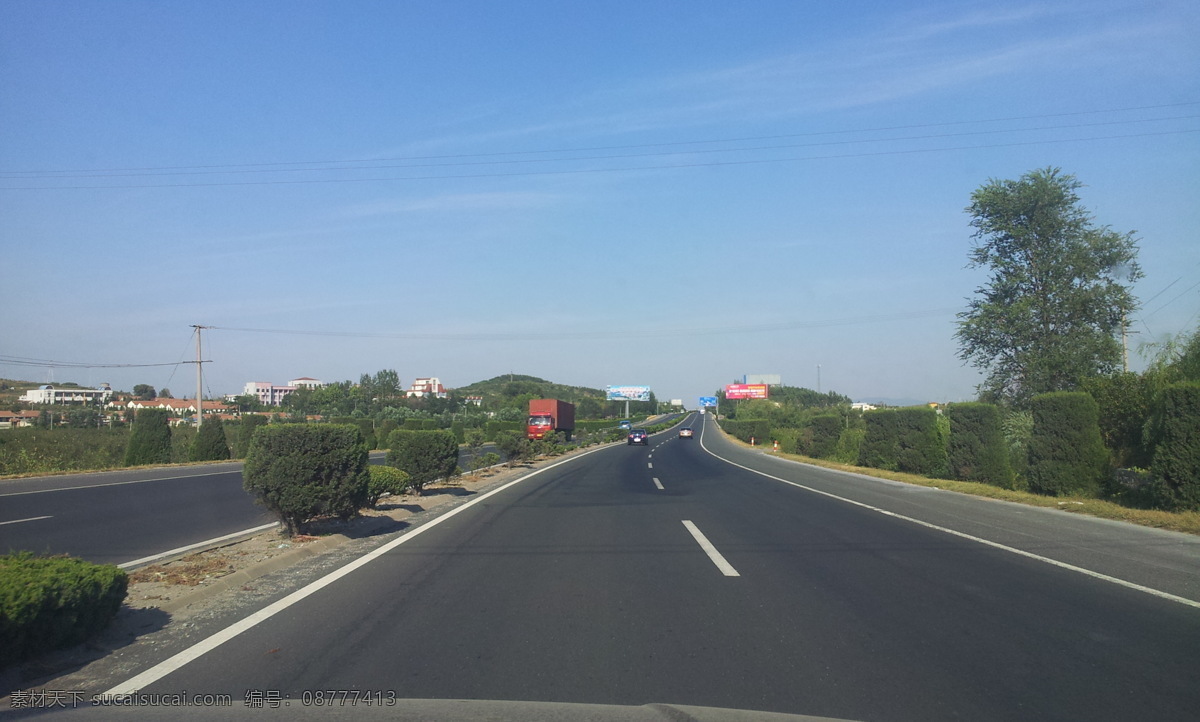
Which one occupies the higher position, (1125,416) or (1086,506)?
(1125,416)

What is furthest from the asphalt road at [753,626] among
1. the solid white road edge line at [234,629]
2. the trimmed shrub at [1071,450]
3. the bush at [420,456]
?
the trimmed shrub at [1071,450]

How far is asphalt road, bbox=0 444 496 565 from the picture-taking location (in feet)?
34.7

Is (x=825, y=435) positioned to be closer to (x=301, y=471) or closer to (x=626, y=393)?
(x=301, y=471)

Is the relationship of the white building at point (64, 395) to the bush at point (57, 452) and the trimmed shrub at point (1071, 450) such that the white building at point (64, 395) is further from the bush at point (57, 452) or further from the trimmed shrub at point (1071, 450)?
the trimmed shrub at point (1071, 450)

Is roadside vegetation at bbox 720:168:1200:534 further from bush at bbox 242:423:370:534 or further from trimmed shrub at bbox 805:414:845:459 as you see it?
bush at bbox 242:423:370:534

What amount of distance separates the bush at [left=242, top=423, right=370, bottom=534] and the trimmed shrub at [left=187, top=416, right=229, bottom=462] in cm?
2712

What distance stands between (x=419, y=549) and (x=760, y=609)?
4.89 m

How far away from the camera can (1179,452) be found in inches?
519

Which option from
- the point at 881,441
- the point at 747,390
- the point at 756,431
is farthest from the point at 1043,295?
the point at 747,390

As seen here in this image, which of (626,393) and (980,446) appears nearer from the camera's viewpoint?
(980,446)

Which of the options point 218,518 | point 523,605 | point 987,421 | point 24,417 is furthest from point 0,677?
point 24,417

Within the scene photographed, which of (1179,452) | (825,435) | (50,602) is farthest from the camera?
(825,435)

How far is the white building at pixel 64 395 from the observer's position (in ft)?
322

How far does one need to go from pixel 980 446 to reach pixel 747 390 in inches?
4104
